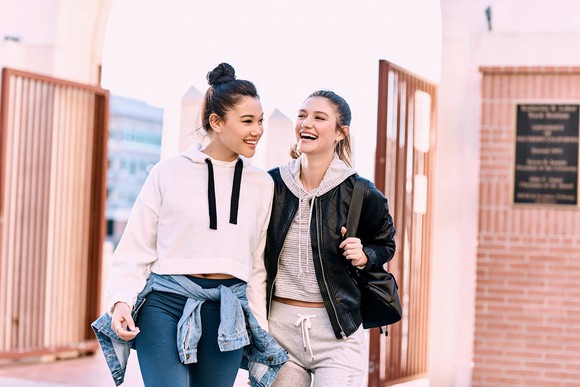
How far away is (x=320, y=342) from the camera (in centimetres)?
315

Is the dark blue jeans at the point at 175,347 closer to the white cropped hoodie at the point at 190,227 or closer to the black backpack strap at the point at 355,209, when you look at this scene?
the white cropped hoodie at the point at 190,227

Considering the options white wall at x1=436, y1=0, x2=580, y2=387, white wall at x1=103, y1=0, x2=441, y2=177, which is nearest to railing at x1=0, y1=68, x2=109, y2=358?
white wall at x1=103, y1=0, x2=441, y2=177

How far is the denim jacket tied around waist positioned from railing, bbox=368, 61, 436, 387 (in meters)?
3.46

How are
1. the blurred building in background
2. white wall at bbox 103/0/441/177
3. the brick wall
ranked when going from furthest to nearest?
the blurred building in background
white wall at bbox 103/0/441/177
the brick wall

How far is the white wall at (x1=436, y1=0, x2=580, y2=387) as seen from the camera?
20.7 feet

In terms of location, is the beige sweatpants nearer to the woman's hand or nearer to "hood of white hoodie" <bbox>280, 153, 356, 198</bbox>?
"hood of white hoodie" <bbox>280, 153, 356, 198</bbox>

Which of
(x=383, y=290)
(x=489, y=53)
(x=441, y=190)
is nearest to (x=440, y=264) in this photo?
(x=441, y=190)

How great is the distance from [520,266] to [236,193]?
12.2ft

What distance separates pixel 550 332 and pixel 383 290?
3412 mm

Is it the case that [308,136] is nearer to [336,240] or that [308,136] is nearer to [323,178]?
[323,178]

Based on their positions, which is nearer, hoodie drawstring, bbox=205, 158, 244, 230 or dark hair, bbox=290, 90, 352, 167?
hoodie drawstring, bbox=205, 158, 244, 230

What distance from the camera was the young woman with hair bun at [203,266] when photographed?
2883mm

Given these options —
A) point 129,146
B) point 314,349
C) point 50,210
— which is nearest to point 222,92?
point 314,349

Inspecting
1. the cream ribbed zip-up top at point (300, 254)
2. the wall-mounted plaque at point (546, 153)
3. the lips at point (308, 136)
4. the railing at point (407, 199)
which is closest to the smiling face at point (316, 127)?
the lips at point (308, 136)
